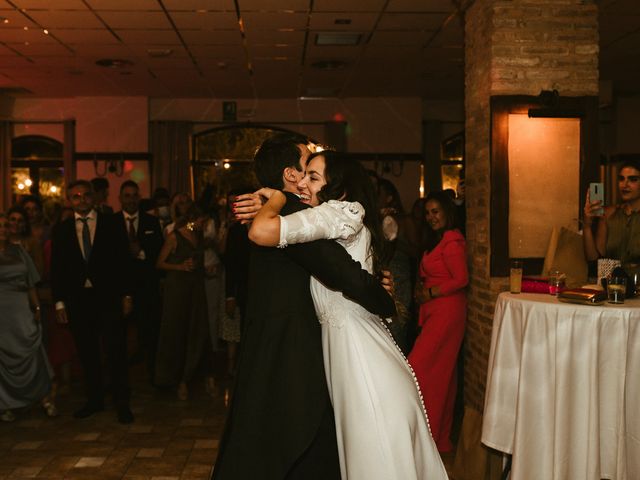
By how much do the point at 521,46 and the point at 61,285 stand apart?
3.56m

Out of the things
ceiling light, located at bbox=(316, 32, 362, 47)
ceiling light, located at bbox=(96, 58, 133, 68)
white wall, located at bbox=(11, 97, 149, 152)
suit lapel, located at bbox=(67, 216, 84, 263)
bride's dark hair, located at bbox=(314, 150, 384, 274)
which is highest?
ceiling light, located at bbox=(96, 58, 133, 68)

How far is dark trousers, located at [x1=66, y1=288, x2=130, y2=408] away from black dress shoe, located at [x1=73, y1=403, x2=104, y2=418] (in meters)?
0.24

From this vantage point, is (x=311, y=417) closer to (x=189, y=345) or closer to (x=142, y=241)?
(x=189, y=345)

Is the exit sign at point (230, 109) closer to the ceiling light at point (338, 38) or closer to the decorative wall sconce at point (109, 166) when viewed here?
the decorative wall sconce at point (109, 166)

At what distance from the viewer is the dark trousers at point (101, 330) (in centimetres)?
505

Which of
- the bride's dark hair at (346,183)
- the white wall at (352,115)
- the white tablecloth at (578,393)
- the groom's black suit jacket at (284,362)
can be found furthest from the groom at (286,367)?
the white wall at (352,115)

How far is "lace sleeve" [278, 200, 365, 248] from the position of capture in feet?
6.93

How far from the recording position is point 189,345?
5.59 m

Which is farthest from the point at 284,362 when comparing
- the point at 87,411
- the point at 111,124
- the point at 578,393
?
the point at 111,124

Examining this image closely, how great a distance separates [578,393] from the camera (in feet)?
9.99

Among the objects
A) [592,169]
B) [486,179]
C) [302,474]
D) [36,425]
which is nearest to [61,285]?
[36,425]

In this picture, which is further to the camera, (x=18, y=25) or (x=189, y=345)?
(x=18, y=25)

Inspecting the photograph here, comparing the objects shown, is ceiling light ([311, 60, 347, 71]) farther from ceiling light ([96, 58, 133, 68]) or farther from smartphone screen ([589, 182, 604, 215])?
smartphone screen ([589, 182, 604, 215])

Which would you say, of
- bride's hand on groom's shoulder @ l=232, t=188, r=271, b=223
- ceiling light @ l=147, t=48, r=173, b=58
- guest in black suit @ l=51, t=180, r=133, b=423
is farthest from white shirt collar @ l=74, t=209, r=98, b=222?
ceiling light @ l=147, t=48, r=173, b=58
